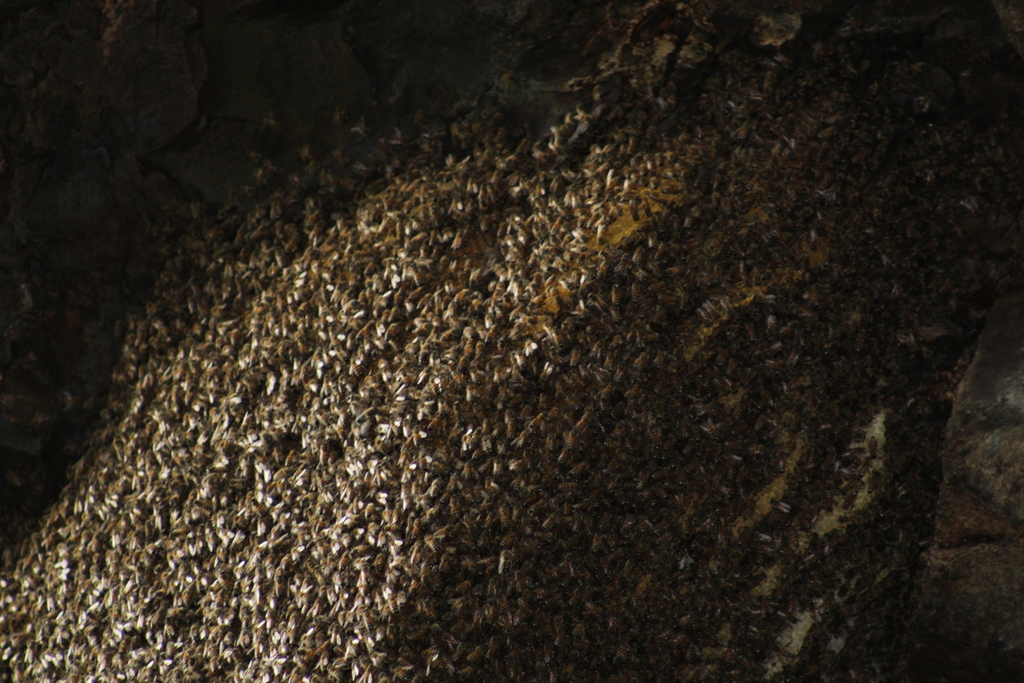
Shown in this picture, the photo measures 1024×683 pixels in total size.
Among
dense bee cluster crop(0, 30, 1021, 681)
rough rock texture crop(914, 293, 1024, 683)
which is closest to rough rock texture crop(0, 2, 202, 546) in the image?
dense bee cluster crop(0, 30, 1021, 681)

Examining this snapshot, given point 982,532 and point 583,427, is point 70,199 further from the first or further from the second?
point 982,532

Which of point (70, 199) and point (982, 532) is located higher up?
point (70, 199)

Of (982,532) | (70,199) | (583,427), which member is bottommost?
(982,532)

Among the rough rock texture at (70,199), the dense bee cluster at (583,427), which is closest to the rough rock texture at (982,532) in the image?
the dense bee cluster at (583,427)

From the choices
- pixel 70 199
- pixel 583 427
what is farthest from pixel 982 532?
pixel 70 199

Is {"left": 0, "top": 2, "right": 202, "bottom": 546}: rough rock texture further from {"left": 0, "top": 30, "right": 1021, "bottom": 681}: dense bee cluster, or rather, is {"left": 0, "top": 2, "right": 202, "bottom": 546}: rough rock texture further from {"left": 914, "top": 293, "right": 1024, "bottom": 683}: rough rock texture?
{"left": 914, "top": 293, "right": 1024, "bottom": 683}: rough rock texture

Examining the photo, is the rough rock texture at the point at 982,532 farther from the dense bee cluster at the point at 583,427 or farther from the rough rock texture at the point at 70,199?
the rough rock texture at the point at 70,199

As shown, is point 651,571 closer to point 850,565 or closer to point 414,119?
point 850,565
